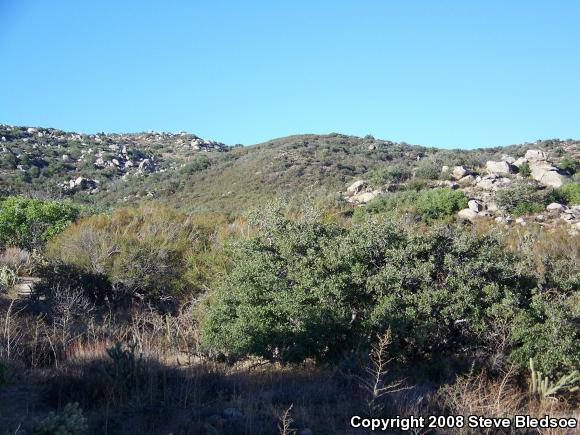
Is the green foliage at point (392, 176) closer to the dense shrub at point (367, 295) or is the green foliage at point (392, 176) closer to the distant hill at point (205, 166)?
the distant hill at point (205, 166)

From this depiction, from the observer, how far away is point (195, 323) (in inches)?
371

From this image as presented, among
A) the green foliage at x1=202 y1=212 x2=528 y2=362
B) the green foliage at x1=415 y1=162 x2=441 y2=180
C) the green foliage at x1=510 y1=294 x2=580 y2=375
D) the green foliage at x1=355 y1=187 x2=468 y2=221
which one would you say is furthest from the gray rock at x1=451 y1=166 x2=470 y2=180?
the green foliage at x1=510 y1=294 x2=580 y2=375

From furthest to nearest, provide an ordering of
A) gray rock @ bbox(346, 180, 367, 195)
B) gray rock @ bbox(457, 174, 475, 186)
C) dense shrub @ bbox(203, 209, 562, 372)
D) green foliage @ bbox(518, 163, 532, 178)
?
1. gray rock @ bbox(346, 180, 367, 195)
2. gray rock @ bbox(457, 174, 475, 186)
3. green foliage @ bbox(518, 163, 532, 178)
4. dense shrub @ bbox(203, 209, 562, 372)

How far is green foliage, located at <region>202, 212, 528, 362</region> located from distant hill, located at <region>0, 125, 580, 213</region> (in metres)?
20.2

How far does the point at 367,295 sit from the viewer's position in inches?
293

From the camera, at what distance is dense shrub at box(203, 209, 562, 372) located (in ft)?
22.9

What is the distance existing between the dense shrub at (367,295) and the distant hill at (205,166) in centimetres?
2027

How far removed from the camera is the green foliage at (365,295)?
6.98 m

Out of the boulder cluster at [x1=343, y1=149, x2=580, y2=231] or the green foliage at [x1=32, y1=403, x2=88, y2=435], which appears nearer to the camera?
the green foliage at [x1=32, y1=403, x2=88, y2=435]

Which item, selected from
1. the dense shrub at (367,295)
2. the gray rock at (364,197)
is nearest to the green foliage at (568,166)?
the gray rock at (364,197)

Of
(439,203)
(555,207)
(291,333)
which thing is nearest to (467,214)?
(439,203)

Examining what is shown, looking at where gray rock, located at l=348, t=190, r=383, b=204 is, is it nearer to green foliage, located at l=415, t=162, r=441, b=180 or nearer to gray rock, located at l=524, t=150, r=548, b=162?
green foliage, located at l=415, t=162, r=441, b=180

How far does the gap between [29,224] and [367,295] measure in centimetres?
1276

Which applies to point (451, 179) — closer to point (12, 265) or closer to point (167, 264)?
point (167, 264)
